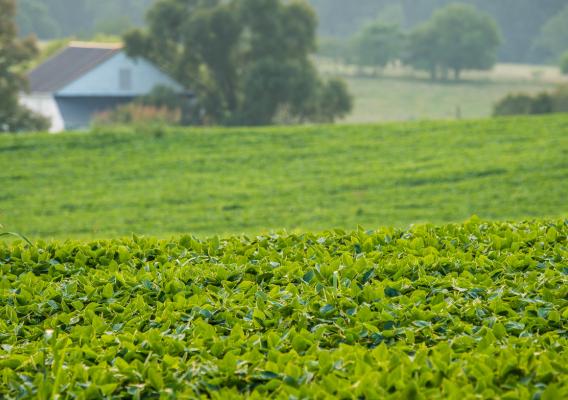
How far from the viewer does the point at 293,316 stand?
334 centimetres

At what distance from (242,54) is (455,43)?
75.4 ft

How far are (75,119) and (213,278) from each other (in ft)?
123

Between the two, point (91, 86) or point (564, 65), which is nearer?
point (91, 86)

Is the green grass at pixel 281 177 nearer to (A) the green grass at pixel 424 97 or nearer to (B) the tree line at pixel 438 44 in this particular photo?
(A) the green grass at pixel 424 97

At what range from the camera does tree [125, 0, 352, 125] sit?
35.0 m

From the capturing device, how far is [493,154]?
64.3 ft

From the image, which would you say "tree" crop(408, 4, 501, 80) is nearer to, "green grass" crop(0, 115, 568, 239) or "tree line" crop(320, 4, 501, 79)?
"tree line" crop(320, 4, 501, 79)

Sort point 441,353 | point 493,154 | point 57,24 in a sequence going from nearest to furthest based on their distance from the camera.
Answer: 1. point 441,353
2. point 493,154
3. point 57,24

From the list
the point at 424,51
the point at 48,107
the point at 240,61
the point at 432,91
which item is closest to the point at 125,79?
the point at 48,107

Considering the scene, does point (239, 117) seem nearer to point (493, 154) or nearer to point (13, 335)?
point (493, 154)

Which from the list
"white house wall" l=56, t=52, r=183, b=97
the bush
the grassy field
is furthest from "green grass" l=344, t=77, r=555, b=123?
the bush

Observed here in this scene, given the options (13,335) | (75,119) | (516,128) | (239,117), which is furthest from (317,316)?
(75,119)

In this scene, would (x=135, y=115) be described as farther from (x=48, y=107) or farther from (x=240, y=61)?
(x=48, y=107)

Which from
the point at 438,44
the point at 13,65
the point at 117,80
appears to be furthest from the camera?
the point at 438,44
